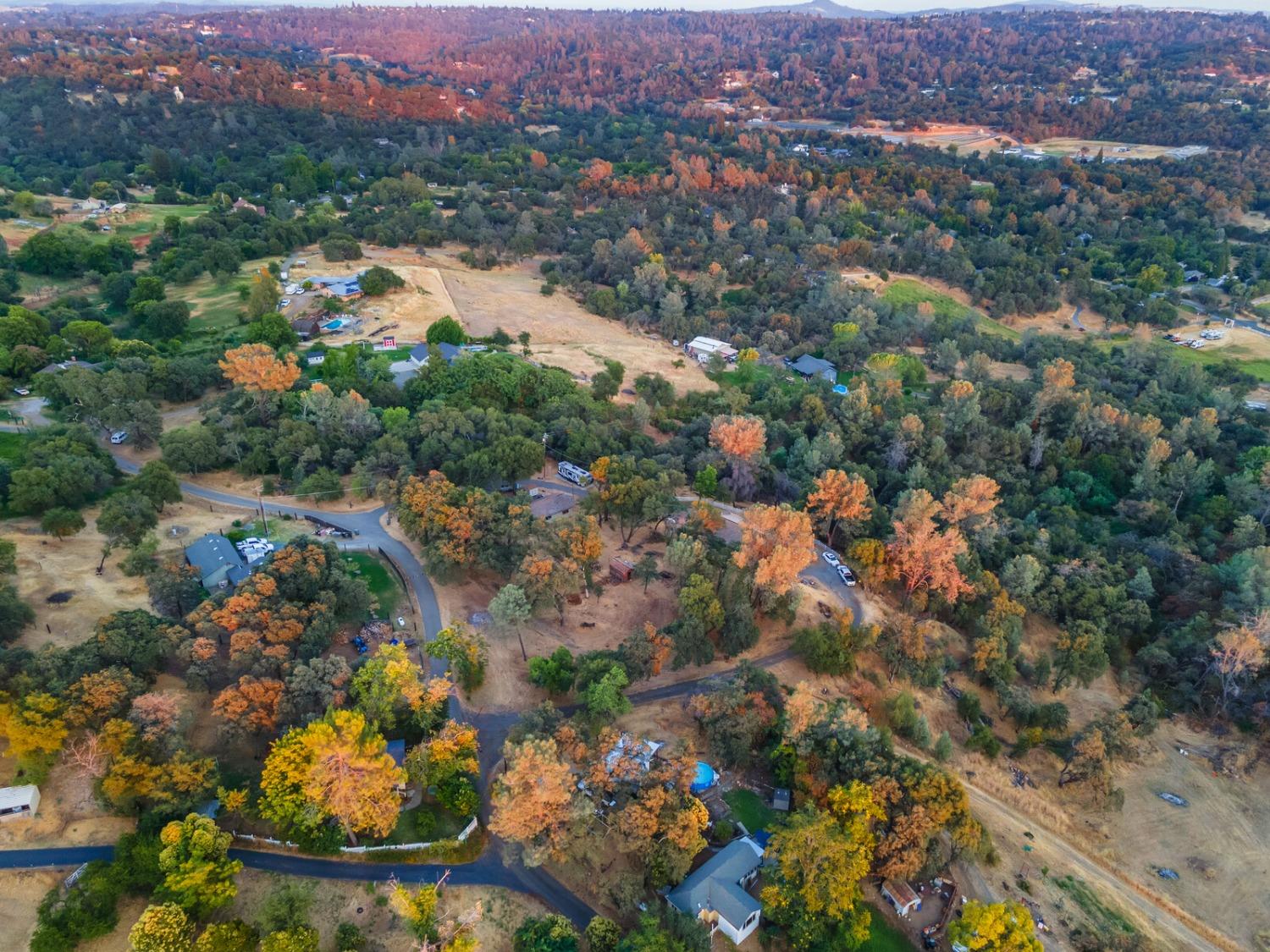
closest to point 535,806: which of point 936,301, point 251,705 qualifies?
point 251,705

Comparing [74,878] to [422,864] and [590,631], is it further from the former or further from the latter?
[590,631]

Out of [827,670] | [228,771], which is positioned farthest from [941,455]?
[228,771]

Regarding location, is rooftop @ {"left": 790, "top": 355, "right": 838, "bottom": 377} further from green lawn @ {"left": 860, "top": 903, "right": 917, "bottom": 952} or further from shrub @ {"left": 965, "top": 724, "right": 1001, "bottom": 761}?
green lawn @ {"left": 860, "top": 903, "right": 917, "bottom": 952}

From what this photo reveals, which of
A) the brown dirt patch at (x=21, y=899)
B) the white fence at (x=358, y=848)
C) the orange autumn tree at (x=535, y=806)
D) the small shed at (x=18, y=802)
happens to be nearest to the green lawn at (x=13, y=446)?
the small shed at (x=18, y=802)

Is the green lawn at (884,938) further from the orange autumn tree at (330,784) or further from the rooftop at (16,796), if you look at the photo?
the rooftop at (16,796)

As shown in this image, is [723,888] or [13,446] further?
[13,446]

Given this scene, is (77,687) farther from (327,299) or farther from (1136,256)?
(1136,256)
